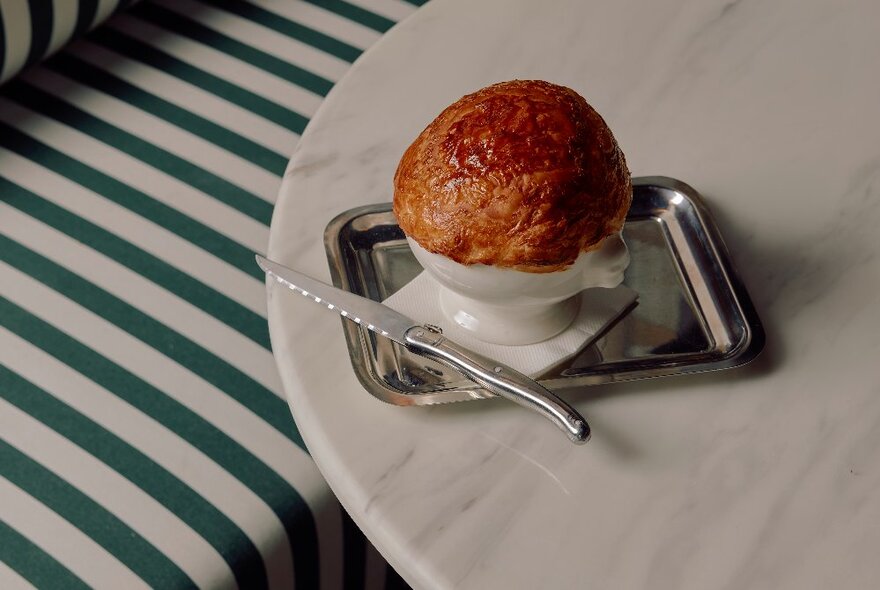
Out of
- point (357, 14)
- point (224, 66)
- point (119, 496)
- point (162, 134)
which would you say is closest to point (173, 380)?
point (119, 496)

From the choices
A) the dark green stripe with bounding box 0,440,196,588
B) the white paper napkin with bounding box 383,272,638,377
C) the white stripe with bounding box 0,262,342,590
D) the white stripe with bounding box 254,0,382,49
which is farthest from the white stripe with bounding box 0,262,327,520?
the white stripe with bounding box 254,0,382,49

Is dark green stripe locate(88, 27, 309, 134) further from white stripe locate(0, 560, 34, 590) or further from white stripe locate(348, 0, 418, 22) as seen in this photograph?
white stripe locate(0, 560, 34, 590)

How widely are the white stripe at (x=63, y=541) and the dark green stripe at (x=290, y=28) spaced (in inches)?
23.2

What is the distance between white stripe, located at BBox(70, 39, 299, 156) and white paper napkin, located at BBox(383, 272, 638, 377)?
0.44 meters

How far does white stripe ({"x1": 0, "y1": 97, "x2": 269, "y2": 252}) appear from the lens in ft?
3.15

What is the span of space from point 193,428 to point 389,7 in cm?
60

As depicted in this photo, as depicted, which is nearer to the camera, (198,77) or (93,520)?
(93,520)

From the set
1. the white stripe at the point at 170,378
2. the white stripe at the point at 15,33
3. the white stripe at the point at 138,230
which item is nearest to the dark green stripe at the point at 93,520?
the white stripe at the point at 170,378

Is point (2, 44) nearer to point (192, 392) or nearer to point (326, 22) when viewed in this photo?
point (326, 22)

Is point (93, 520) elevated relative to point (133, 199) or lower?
lower

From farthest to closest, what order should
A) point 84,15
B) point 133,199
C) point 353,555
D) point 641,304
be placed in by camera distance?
point 84,15
point 133,199
point 353,555
point 641,304

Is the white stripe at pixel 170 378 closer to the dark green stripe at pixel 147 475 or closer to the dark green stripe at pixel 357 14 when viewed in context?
the dark green stripe at pixel 147 475

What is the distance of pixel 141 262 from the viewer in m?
0.93

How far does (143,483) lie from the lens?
0.78 metres
